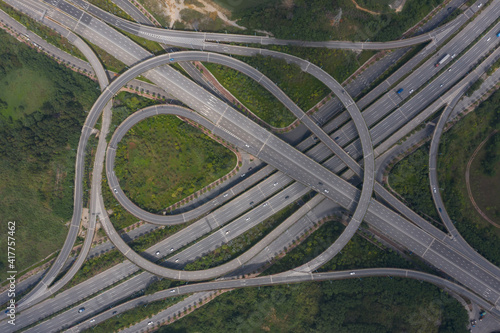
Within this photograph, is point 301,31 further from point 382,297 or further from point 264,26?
point 382,297

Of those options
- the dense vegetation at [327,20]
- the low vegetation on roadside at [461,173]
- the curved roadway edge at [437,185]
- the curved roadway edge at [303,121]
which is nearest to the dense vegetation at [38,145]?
the curved roadway edge at [303,121]

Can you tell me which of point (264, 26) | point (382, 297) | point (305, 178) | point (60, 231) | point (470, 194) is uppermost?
point (264, 26)

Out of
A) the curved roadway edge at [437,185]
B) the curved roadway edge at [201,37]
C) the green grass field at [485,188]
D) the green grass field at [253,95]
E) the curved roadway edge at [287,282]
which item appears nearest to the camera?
the curved roadway edge at [287,282]

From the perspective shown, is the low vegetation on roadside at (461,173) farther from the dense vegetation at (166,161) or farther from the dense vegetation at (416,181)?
the dense vegetation at (166,161)

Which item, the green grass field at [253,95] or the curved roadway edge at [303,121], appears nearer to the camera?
the curved roadway edge at [303,121]

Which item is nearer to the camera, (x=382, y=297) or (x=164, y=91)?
→ (x=382, y=297)

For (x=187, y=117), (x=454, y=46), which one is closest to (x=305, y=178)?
(x=187, y=117)
